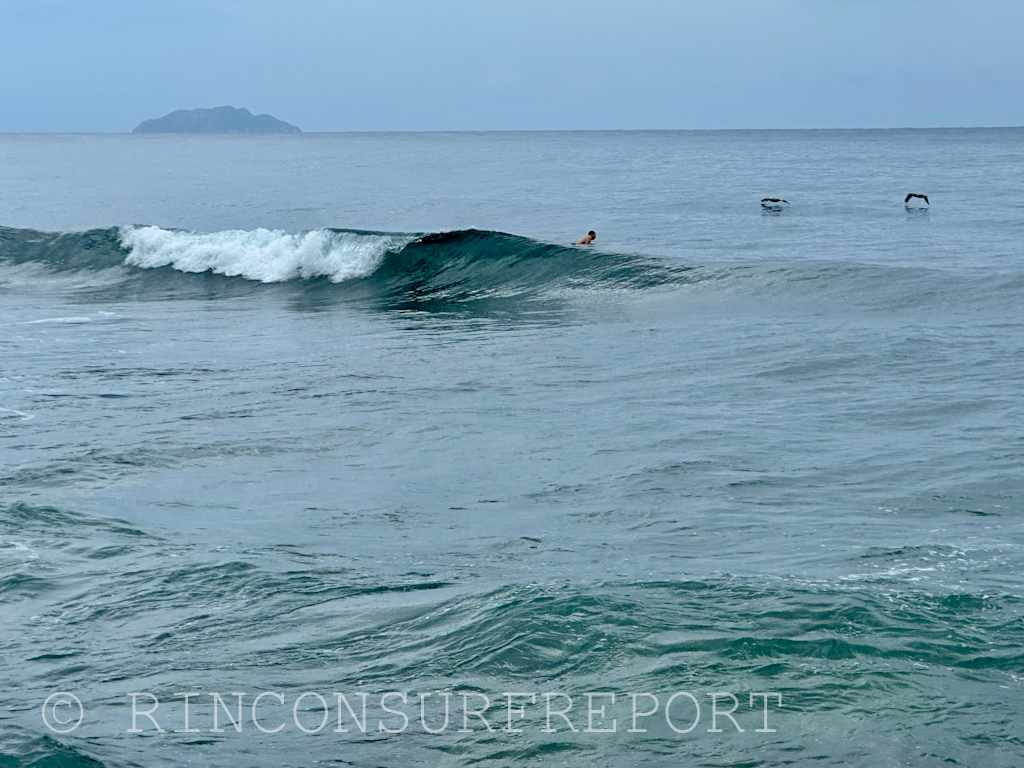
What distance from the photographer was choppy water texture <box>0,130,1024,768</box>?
190 inches

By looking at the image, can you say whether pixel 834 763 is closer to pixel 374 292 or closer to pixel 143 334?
pixel 143 334

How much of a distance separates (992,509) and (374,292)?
16947 mm

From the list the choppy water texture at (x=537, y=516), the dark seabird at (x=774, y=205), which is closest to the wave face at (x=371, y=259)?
the choppy water texture at (x=537, y=516)

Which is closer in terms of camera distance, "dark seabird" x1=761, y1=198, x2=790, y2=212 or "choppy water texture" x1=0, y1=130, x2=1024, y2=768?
"choppy water texture" x1=0, y1=130, x2=1024, y2=768

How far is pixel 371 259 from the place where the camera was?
24844mm

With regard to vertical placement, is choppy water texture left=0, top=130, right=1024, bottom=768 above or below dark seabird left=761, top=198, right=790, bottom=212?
below

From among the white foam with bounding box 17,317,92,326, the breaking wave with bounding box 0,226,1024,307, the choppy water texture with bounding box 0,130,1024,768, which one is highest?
the breaking wave with bounding box 0,226,1024,307

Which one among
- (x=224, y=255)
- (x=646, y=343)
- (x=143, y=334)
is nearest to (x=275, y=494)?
(x=646, y=343)
